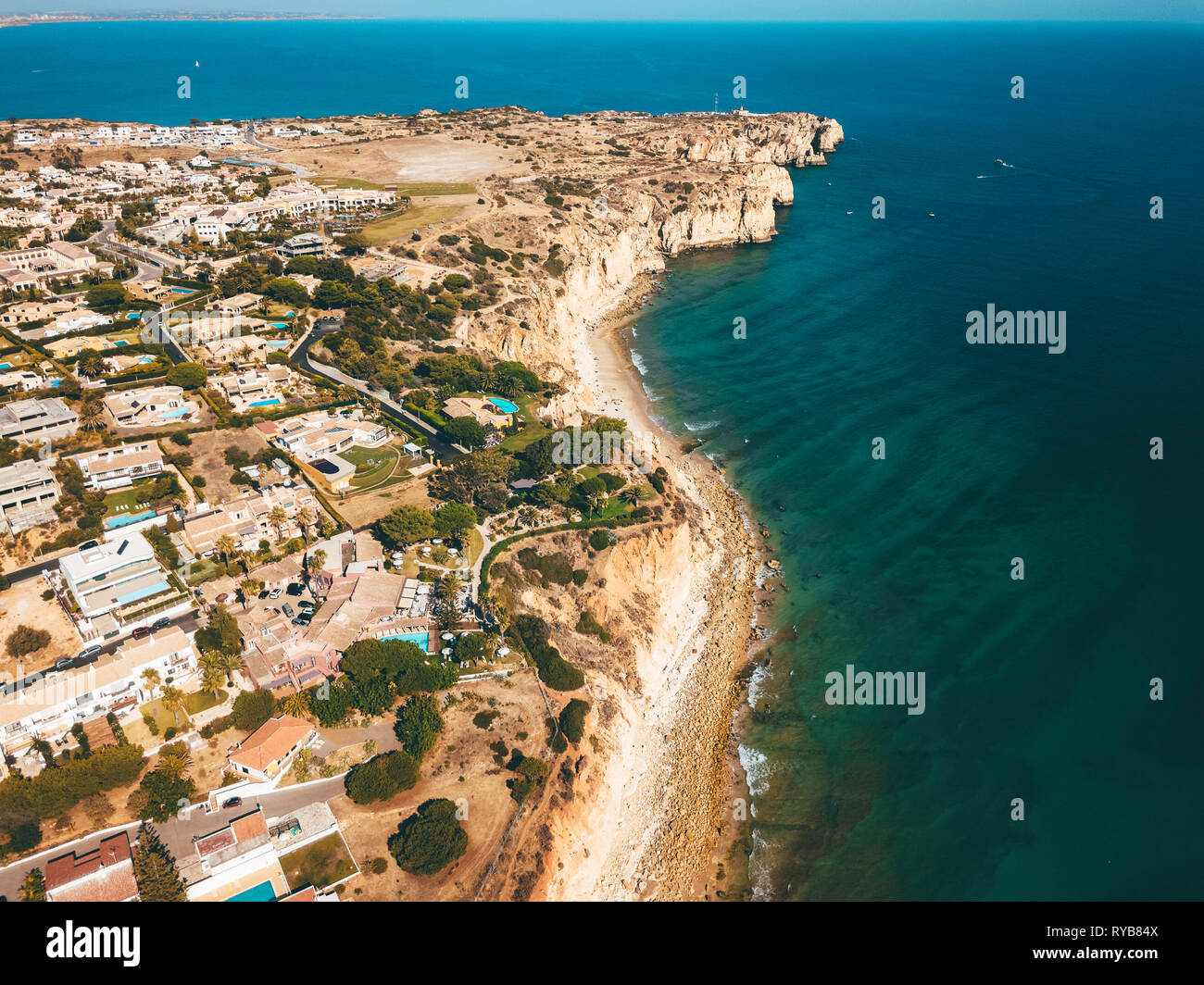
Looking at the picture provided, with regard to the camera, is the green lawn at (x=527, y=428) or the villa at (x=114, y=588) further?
the green lawn at (x=527, y=428)

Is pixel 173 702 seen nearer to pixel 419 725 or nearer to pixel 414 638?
pixel 414 638

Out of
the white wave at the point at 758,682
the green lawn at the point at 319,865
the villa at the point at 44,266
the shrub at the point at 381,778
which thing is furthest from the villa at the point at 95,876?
the villa at the point at 44,266

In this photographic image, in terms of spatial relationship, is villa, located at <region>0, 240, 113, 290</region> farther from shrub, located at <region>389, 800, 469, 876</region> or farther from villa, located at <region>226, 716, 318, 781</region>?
shrub, located at <region>389, 800, 469, 876</region>

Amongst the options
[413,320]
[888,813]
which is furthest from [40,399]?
[888,813]

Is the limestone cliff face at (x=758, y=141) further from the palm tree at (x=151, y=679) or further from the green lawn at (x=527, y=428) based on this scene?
the palm tree at (x=151, y=679)

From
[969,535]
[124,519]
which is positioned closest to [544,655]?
[124,519]
